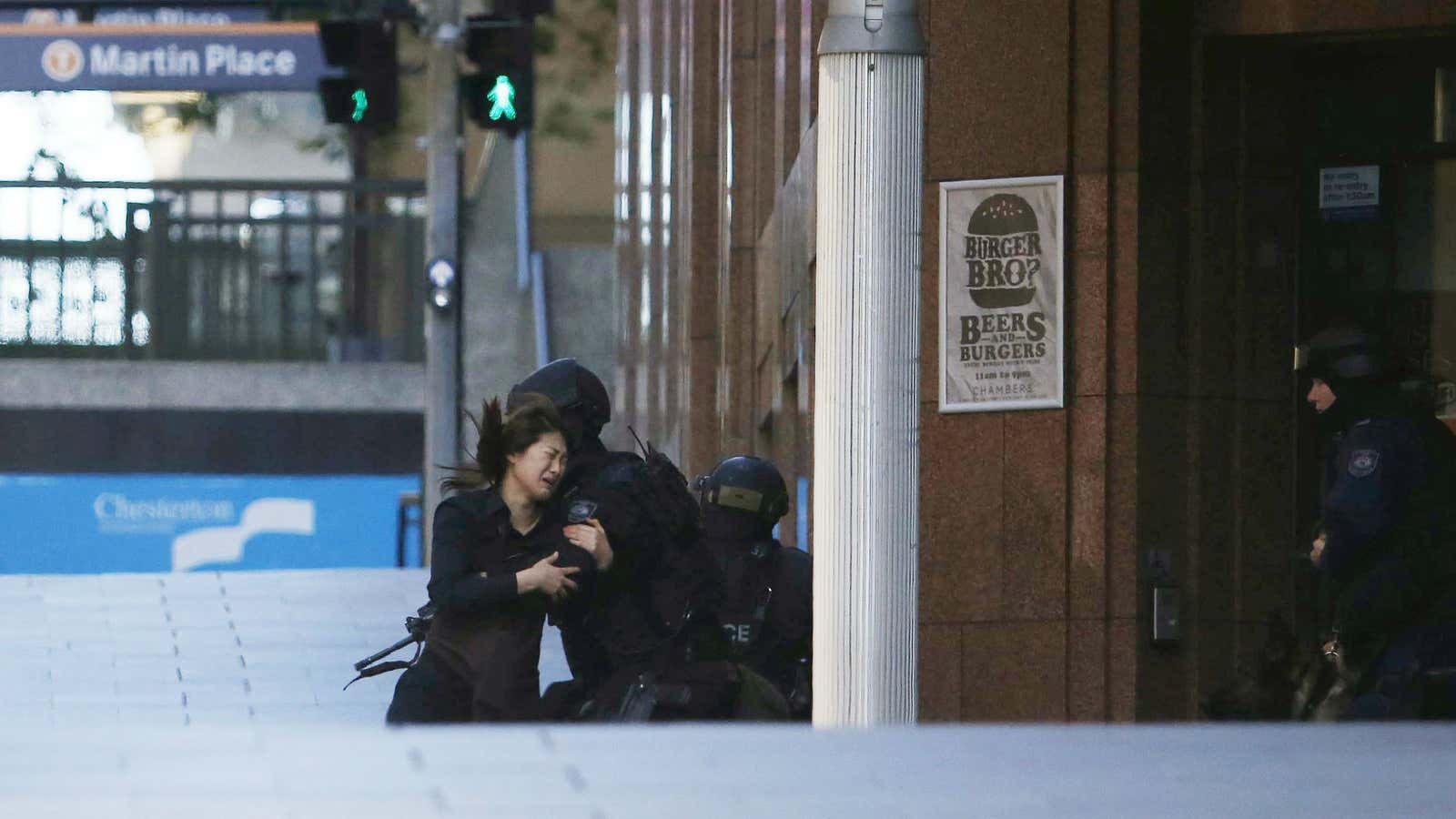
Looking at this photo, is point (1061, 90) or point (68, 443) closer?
point (1061, 90)

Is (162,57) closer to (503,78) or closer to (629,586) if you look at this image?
(503,78)

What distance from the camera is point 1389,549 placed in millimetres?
7695

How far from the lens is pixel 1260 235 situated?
31.2 feet

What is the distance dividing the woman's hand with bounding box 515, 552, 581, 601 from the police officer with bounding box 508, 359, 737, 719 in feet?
0.35

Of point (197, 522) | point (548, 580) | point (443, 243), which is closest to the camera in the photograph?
point (548, 580)

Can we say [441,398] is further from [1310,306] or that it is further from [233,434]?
[233,434]

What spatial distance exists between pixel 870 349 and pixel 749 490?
193cm

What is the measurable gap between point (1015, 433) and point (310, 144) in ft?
65.7

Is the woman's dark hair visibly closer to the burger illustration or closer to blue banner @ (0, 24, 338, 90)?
the burger illustration

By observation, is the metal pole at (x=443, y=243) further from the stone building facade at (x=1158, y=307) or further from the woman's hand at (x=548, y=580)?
the woman's hand at (x=548, y=580)

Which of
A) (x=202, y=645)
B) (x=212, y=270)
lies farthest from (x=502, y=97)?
(x=212, y=270)

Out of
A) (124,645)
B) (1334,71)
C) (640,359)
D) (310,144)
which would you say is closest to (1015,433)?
(1334,71)

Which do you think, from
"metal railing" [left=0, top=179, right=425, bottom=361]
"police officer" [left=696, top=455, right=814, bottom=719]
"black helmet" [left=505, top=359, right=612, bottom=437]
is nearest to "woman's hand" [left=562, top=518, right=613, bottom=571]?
"black helmet" [left=505, top=359, right=612, bottom=437]

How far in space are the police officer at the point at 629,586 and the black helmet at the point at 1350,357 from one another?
1998 mm
